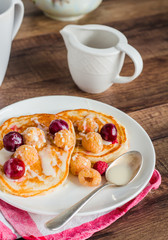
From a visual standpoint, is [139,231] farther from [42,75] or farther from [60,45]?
[60,45]

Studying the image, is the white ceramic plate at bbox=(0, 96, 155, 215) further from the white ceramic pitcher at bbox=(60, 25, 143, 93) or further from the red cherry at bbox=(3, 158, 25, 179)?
the white ceramic pitcher at bbox=(60, 25, 143, 93)

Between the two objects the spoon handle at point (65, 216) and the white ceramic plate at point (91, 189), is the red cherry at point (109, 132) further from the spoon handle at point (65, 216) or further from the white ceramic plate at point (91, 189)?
the spoon handle at point (65, 216)

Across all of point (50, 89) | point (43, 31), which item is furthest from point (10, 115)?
point (43, 31)

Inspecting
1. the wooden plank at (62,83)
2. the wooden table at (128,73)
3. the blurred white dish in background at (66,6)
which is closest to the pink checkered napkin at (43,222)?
the wooden table at (128,73)

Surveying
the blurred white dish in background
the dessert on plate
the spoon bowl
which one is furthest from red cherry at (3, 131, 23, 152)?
the blurred white dish in background

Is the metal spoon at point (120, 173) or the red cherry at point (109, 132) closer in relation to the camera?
the metal spoon at point (120, 173)

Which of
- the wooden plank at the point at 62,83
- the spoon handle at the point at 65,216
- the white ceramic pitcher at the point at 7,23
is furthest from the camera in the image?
the wooden plank at the point at 62,83
